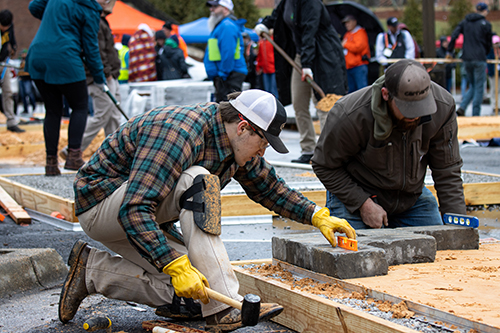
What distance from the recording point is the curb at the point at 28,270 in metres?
3.08

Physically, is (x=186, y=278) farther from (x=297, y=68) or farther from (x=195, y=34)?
(x=195, y=34)

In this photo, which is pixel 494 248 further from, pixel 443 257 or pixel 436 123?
pixel 436 123

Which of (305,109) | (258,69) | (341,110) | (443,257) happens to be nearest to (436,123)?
(341,110)

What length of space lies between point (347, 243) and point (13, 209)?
3.31m

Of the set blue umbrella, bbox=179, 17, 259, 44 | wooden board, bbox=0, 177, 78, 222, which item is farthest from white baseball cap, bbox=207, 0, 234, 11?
blue umbrella, bbox=179, 17, 259, 44

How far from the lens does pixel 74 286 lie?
2.68m

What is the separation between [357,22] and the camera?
33.6 ft

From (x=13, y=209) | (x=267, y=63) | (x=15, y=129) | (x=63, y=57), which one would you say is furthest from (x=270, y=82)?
(x=13, y=209)

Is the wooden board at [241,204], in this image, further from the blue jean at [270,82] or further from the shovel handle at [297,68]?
the blue jean at [270,82]

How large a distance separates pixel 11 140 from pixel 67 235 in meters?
5.53

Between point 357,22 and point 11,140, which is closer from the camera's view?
point 11,140

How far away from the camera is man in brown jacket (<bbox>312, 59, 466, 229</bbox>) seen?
3105 mm

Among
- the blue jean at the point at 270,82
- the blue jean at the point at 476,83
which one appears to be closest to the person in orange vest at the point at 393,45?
the blue jean at the point at 476,83

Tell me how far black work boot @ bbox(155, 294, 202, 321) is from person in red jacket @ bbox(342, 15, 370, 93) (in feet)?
25.8
